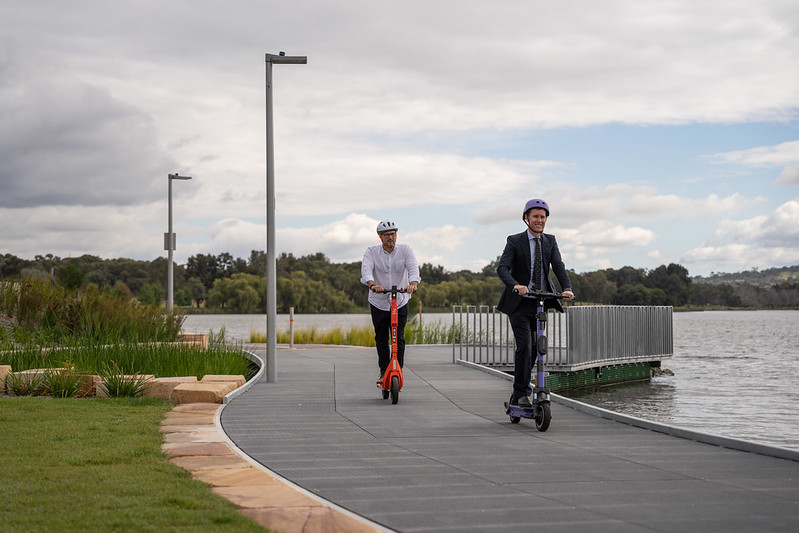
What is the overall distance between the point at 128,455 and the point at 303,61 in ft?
27.2

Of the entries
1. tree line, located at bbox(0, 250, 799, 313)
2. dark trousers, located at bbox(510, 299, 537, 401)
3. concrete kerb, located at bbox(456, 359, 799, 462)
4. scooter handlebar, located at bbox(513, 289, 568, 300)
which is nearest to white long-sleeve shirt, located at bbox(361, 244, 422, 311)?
dark trousers, located at bbox(510, 299, 537, 401)

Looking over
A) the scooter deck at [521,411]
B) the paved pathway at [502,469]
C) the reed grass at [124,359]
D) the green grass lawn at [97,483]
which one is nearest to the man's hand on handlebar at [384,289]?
the paved pathway at [502,469]

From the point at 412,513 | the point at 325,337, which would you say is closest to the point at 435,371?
the point at 412,513

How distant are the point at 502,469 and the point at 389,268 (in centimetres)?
471

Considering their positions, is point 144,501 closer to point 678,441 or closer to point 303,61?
point 678,441

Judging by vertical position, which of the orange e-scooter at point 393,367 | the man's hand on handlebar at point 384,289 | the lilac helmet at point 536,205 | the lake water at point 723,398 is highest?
the lilac helmet at point 536,205

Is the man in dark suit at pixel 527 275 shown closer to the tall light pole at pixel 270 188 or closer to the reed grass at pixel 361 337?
the tall light pole at pixel 270 188

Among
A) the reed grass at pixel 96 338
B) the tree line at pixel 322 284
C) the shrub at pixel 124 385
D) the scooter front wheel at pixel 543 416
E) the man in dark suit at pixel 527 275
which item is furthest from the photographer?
the tree line at pixel 322 284

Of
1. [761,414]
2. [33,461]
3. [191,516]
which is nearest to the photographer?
[191,516]

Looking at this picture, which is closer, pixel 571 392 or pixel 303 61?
pixel 303 61

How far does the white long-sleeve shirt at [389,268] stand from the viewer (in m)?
10.3

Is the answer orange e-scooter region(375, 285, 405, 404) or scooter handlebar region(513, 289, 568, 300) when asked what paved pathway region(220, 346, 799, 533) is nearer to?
orange e-scooter region(375, 285, 405, 404)

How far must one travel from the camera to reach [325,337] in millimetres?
28594

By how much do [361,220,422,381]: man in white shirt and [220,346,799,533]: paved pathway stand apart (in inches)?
35.7
